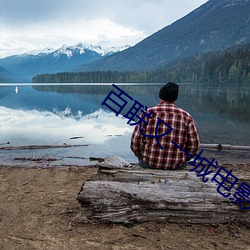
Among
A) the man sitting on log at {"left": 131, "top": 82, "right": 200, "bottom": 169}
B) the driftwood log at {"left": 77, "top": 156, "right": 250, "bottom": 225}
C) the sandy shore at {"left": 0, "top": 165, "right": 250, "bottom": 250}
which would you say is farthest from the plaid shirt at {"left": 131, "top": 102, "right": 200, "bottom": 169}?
the sandy shore at {"left": 0, "top": 165, "right": 250, "bottom": 250}

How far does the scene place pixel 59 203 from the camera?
6902mm

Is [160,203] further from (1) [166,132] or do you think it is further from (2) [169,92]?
(2) [169,92]

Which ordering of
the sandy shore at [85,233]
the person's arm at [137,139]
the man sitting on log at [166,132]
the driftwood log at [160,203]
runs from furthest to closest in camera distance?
1. the person's arm at [137,139]
2. the man sitting on log at [166,132]
3. the driftwood log at [160,203]
4. the sandy shore at [85,233]

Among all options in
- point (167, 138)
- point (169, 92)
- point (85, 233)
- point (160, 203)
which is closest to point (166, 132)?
point (167, 138)

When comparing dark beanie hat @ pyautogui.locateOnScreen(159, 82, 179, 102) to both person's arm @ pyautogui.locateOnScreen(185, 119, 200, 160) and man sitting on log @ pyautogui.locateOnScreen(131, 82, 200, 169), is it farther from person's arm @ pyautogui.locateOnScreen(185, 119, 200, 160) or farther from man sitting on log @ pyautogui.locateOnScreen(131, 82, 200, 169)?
person's arm @ pyautogui.locateOnScreen(185, 119, 200, 160)

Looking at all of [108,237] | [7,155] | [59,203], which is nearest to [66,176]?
[59,203]

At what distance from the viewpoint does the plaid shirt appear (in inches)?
219

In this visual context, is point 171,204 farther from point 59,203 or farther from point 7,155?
point 7,155

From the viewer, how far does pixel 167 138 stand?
5617 millimetres

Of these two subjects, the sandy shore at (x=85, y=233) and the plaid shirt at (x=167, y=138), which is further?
the plaid shirt at (x=167, y=138)

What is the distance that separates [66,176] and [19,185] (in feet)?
5.56

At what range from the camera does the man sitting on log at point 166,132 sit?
556 centimetres

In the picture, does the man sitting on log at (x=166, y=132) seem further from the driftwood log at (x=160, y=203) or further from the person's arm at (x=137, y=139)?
the driftwood log at (x=160, y=203)

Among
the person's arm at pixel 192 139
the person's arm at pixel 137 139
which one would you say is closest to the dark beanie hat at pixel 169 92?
the person's arm at pixel 192 139
